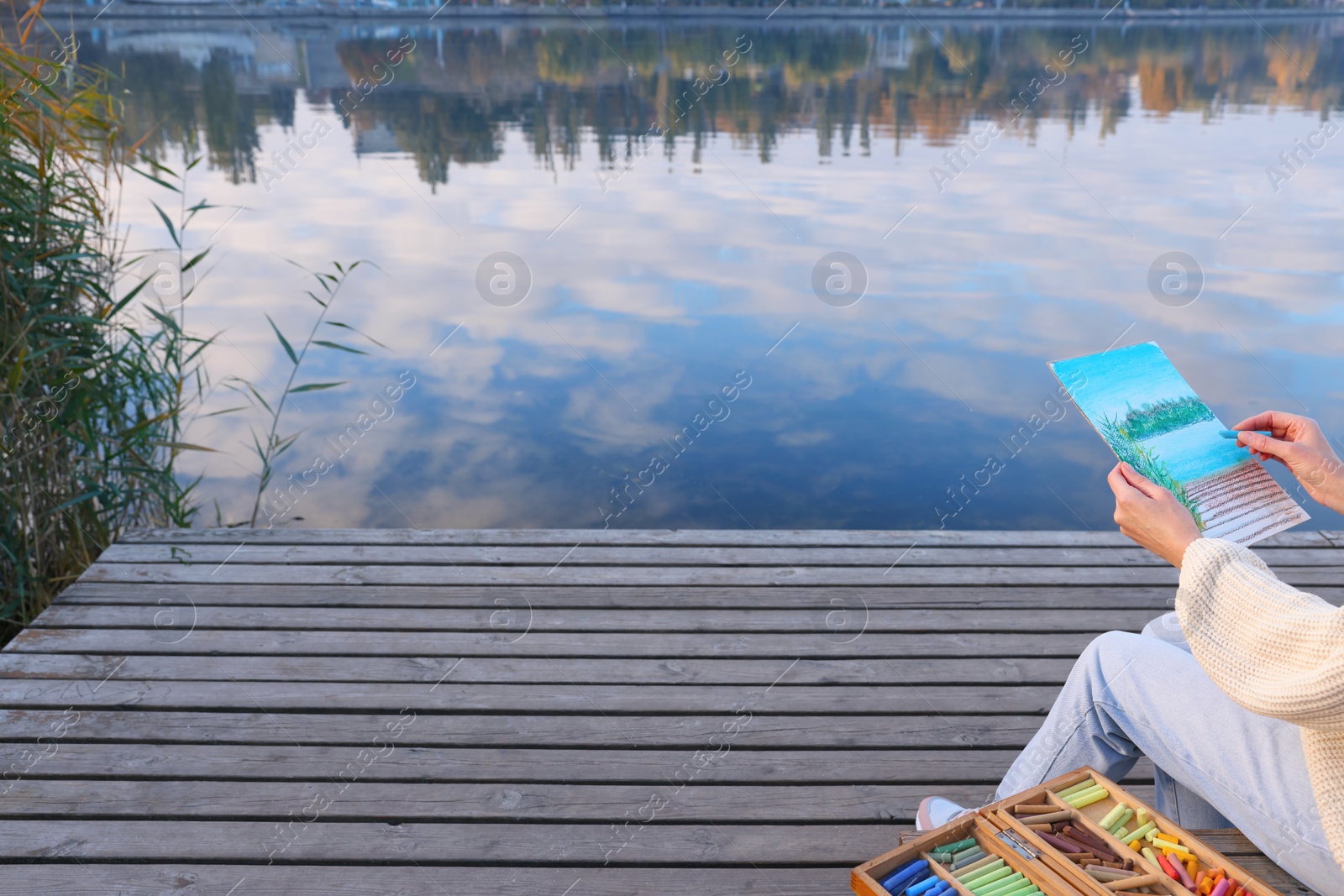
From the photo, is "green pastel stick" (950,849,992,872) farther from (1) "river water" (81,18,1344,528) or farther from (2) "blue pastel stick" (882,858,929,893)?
(1) "river water" (81,18,1344,528)

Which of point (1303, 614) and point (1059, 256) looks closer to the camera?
point (1303, 614)

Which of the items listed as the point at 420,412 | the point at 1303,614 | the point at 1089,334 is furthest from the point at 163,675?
the point at 1089,334

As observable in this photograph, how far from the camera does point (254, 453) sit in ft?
14.5

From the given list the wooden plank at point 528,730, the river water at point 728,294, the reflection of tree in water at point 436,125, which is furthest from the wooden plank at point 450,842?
the reflection of tree in water at point 436,125

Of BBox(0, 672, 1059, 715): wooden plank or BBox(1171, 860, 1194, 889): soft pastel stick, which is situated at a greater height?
BBox(1171, 860, 1194, 889): soft pastel stick

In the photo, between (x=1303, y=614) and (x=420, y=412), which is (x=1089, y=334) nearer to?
(x=420, y=412)

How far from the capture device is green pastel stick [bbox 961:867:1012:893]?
3.77ft

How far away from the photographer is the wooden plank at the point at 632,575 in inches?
101

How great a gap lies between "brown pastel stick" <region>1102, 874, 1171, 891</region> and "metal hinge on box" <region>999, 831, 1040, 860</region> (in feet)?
0.27

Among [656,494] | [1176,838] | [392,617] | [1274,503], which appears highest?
[1274,503]

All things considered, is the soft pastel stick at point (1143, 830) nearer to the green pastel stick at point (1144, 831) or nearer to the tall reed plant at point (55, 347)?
the green pastel stick at point (1144, 831)

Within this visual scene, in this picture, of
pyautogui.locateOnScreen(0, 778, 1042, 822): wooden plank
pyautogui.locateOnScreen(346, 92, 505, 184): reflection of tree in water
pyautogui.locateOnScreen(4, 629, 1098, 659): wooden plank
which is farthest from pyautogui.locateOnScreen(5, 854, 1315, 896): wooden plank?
pyautogui.locateOnScreen(346, 92, 505, 184): reflection of tree in water

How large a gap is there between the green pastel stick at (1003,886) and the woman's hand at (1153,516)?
43 cm

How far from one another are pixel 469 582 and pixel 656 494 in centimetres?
168
